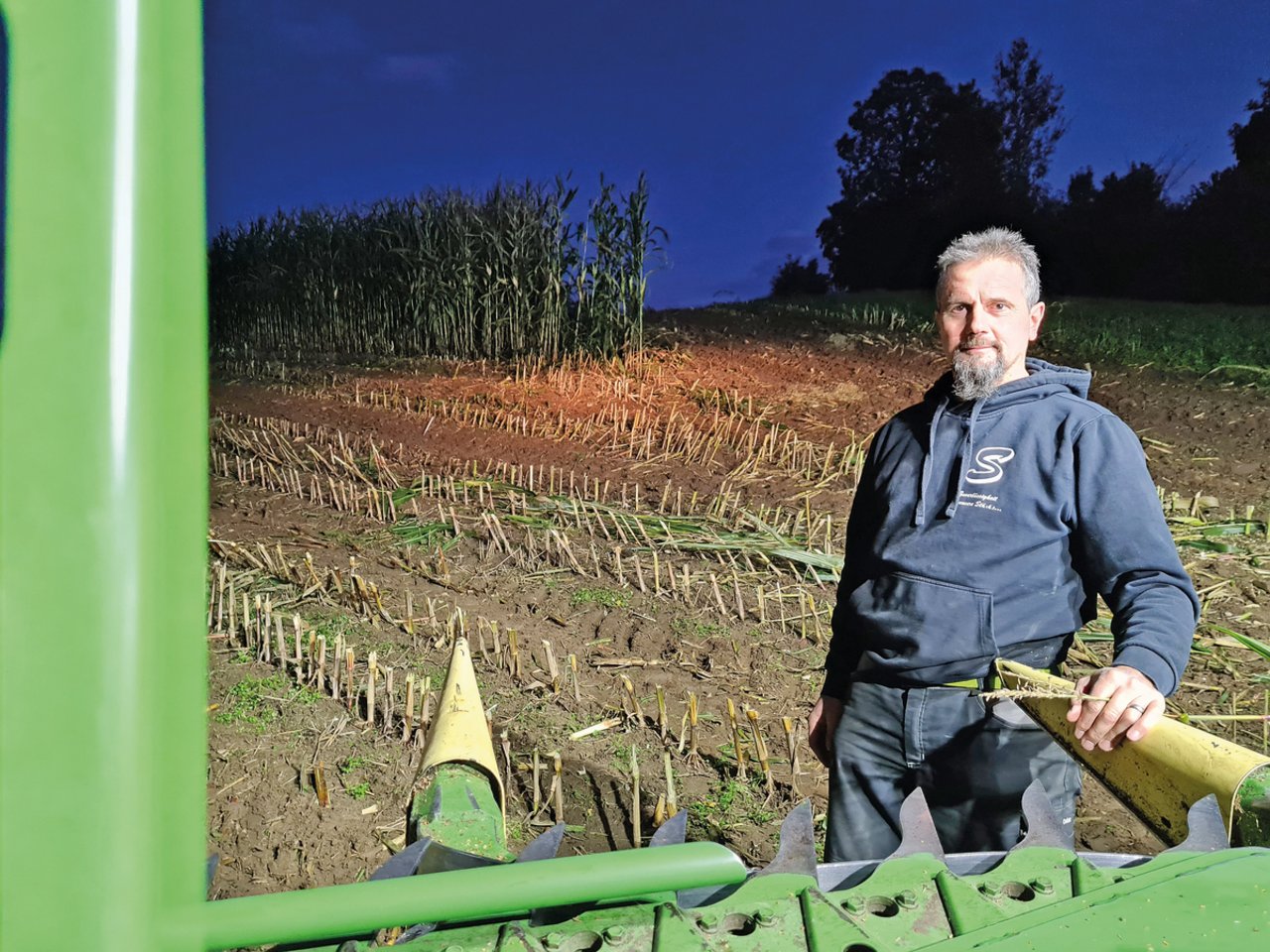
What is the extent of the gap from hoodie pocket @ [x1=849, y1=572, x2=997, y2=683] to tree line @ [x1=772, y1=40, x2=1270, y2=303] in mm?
7607

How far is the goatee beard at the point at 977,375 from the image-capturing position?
2.05 m

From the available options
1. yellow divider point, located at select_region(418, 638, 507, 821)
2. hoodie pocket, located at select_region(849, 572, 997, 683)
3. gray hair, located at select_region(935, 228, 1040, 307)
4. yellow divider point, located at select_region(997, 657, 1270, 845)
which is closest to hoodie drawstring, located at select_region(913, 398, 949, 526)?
hoodie pocket, located at select_region(849, 572, 997, 683)

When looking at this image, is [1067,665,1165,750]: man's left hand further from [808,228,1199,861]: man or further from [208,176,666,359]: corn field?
[208,176,666,359]: corn field

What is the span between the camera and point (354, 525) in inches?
232

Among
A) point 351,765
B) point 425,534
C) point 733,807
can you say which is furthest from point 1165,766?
point 425,534

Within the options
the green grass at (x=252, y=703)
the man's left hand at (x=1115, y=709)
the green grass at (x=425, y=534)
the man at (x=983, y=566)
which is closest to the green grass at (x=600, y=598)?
the green grass at (x=425, y=534)

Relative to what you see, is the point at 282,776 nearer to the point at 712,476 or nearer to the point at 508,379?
the point at 712,476

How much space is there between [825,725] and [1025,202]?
36.6ft

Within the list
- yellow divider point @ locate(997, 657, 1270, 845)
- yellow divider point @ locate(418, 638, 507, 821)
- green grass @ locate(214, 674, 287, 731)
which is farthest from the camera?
green grass @ locate(214, 674, 287, 731)

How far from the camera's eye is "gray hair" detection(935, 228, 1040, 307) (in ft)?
6.81

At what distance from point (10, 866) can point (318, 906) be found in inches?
→ 15.9

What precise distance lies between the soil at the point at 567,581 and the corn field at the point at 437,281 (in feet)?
5.91

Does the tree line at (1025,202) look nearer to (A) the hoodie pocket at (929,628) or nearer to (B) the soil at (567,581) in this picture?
(B) the soil at (567,581)

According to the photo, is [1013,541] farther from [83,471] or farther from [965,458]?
[83,471]
